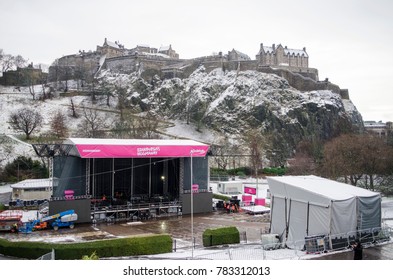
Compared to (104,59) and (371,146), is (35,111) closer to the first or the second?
(104,59)

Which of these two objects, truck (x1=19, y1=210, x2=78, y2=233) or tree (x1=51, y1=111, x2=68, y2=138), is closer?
truck (x1=19, y1=210, x2=78, y2=233)

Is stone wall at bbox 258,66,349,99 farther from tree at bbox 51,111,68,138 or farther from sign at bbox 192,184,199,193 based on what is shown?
sign at bbox 192,184,199,193

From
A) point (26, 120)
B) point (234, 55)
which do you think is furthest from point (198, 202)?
point (234, 55)

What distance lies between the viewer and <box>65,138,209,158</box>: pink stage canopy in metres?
14.4

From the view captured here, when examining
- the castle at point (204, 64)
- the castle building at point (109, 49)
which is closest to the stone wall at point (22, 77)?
the castle at point (204, 64)

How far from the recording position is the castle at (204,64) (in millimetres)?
50531

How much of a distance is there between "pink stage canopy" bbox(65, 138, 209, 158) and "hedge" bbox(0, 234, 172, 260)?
467cm

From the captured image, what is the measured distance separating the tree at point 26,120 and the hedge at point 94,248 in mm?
22596

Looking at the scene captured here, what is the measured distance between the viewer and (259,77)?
49.6 meters

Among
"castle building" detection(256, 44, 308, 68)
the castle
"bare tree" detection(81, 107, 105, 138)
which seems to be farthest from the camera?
"castle building" detection(256, 44, 308, 68)

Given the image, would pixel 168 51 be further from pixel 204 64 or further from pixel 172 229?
pixel 172 229

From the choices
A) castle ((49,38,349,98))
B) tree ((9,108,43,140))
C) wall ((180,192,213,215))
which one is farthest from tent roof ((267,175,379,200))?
castle ((49,38,349,98))

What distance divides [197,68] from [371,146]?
39.6m
